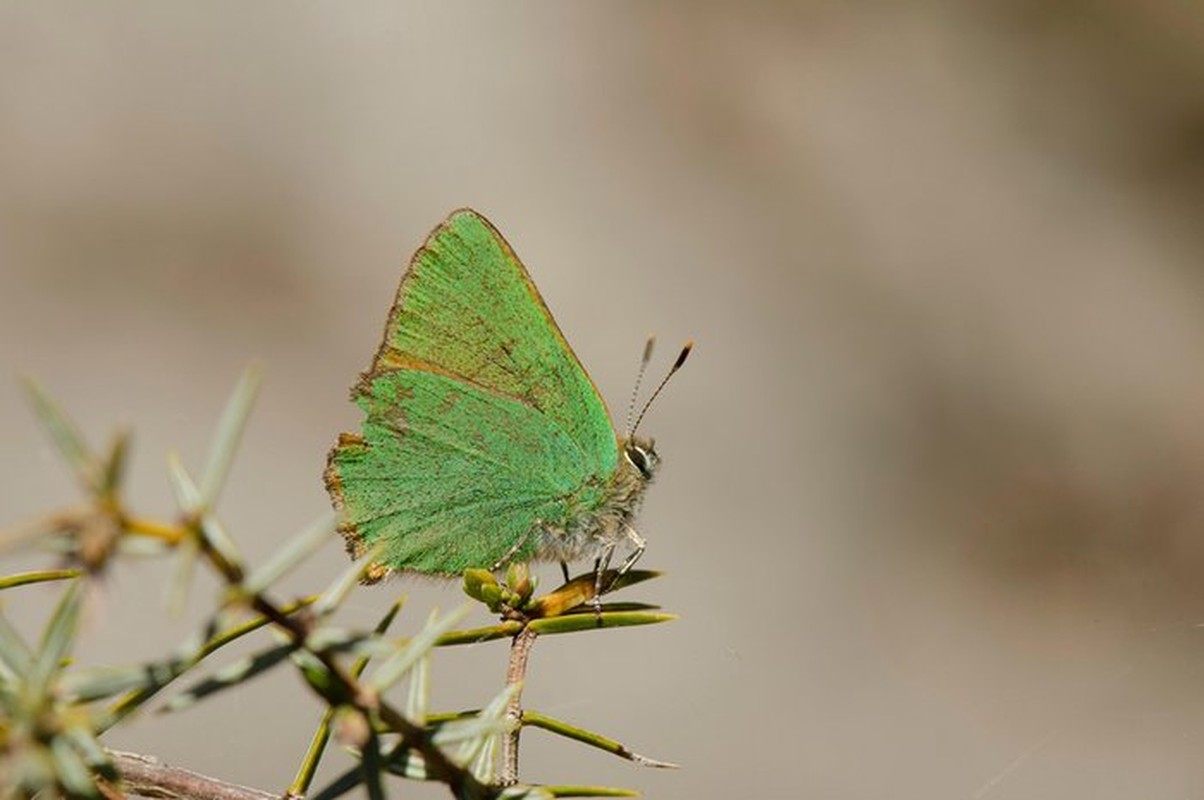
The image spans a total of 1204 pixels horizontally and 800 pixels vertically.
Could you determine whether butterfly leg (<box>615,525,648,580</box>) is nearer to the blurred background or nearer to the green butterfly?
the green butterfly

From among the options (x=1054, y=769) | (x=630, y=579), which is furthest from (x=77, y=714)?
(x=1054, y=769)

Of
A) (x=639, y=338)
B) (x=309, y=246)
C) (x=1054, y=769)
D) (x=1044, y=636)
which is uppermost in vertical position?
(x=309, y=246)

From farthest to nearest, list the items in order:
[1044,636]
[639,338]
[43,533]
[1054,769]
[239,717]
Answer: [639,338]
[1044,636]
[1054,769]
[239,717]
[43,533]

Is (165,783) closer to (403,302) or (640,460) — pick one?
(403,302)

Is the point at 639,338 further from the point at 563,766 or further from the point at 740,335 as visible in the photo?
the point at 563,766

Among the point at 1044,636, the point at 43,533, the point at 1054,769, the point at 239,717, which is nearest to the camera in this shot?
the point at 43,533

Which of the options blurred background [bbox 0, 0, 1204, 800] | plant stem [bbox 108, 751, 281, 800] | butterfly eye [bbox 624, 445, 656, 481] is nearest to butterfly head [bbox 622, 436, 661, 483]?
butterfly eye [bbox 624, 445, 656, 481]

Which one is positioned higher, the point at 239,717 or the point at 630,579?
the point at 630,579

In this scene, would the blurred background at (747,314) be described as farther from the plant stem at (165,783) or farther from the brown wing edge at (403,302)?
the plant stem at (165,783)

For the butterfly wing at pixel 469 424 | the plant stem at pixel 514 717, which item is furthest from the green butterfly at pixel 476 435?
the plant stem at pixel 514 717
